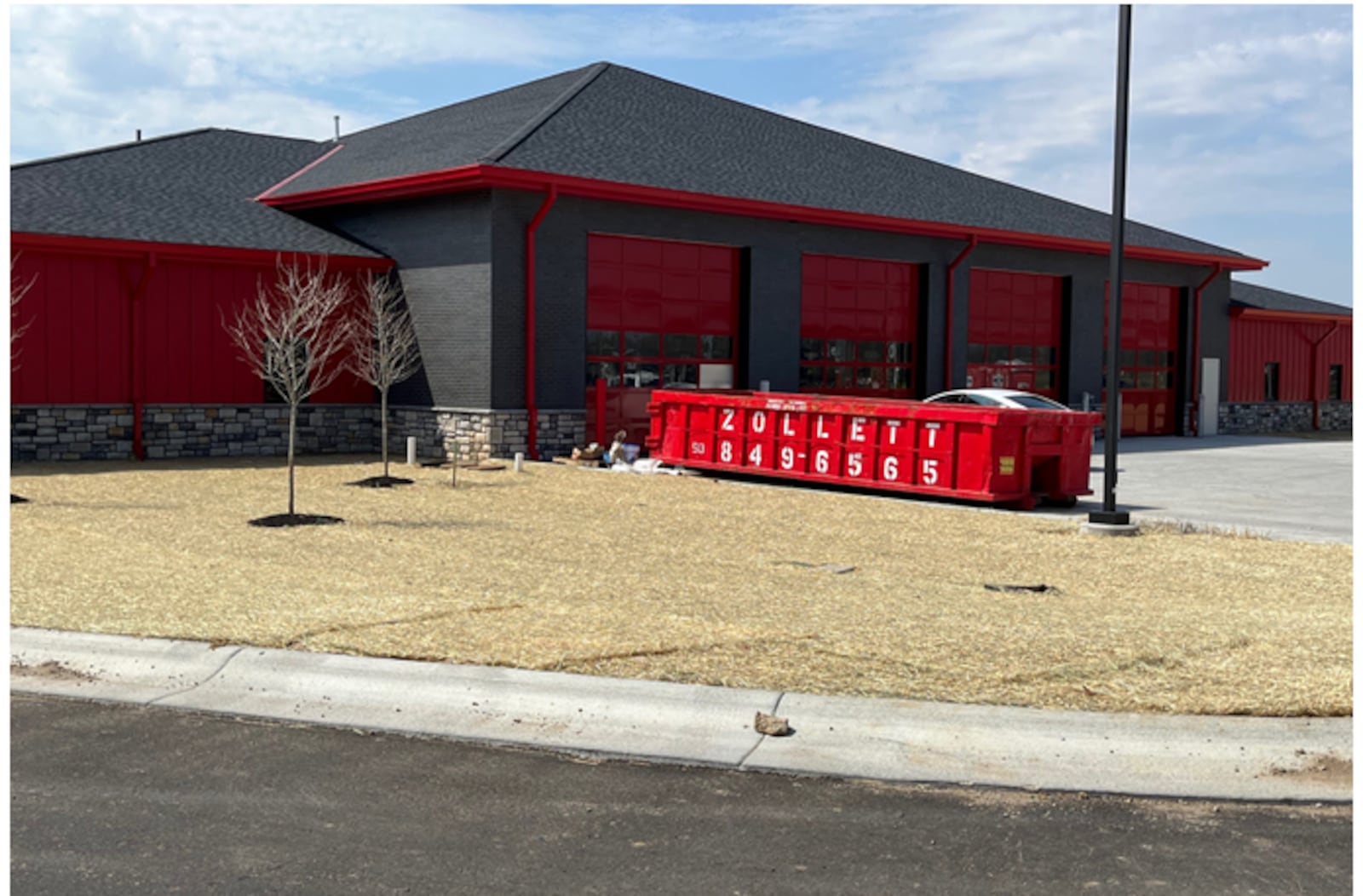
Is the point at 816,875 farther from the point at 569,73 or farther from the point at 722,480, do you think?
the point at 569,73

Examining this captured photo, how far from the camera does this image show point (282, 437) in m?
25.2

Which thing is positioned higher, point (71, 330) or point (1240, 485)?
point (71, 330)

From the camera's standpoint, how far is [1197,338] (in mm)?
37812

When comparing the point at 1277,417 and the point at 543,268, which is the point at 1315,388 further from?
the point at 543,268

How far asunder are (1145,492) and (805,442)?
5307mm

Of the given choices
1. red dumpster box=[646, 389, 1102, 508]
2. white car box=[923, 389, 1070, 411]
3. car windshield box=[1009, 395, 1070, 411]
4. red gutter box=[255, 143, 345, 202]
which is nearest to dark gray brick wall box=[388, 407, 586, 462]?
red dumpster box=[646, 389, 1102, 508]

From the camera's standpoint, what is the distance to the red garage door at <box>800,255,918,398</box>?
28688mm

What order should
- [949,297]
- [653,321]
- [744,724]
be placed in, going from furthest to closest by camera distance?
[949,297] → [653,321] → [744,724]

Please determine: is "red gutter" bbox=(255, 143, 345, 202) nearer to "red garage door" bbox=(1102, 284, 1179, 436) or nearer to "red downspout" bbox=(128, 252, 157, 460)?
"red downspout" bbox=(128, 252, 157, 460)

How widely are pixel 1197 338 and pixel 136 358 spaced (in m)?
Answer: 27.6

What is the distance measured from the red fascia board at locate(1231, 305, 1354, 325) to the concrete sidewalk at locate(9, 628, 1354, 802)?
114 ft

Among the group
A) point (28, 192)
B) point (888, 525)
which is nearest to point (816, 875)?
point (888, 525)

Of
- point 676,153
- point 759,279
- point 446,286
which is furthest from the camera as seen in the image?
point 676,153

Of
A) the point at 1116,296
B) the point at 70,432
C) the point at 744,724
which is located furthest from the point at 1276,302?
the point at 744,724
